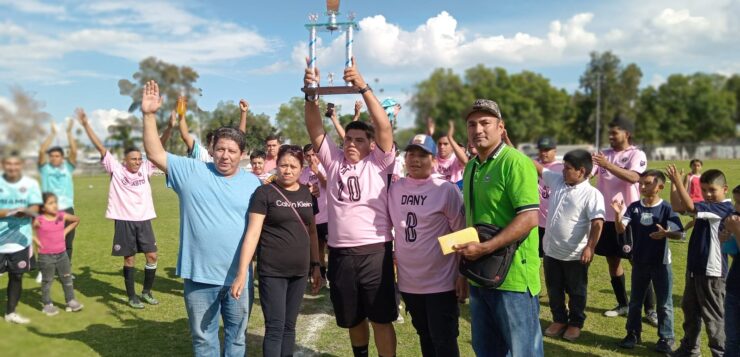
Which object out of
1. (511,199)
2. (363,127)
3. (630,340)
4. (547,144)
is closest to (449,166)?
(547,144)

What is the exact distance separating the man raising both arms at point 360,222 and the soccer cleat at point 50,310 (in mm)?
2635

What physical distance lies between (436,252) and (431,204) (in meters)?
0.38

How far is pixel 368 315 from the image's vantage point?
4.01m

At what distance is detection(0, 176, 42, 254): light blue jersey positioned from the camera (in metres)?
1.05

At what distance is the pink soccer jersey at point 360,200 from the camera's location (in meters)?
3.83

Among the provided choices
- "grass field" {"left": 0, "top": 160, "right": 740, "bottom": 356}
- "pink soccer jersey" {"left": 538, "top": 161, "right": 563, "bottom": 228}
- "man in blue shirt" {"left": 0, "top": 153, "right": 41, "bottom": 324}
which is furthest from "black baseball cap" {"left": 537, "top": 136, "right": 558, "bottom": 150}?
"man in blue shirt" {"left": 0, "top": 153, "right": 41, "bottom": 324}

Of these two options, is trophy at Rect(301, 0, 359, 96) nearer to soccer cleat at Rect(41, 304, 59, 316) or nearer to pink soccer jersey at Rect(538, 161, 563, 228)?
soccer cleat at Rect(41, 304, 59, 316)

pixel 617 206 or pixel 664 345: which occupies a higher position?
pixel 617 206

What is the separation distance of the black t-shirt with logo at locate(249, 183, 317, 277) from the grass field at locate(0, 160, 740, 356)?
115cm

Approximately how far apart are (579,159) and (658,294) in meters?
1.61

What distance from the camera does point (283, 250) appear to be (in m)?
3.97

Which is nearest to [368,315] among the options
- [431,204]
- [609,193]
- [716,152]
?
[431,204]

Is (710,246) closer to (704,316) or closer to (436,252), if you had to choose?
(704,316)

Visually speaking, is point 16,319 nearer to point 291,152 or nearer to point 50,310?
point 50,310
